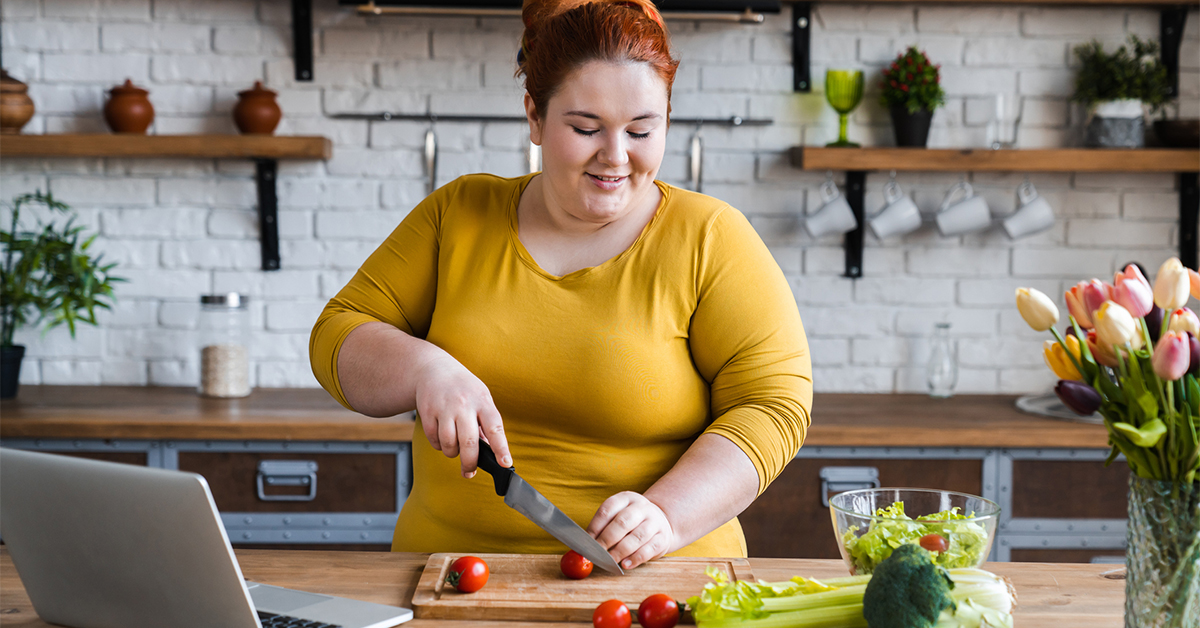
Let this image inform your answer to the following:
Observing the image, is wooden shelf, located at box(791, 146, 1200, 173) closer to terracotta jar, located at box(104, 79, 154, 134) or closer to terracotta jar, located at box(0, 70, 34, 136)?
terracotta jar, located at box(104, 79, 154, 134)

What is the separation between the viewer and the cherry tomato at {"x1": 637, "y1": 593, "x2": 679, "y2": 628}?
3.15 ft

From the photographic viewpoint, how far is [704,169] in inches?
108

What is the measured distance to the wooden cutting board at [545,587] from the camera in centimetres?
102

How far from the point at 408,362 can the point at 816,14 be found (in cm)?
195

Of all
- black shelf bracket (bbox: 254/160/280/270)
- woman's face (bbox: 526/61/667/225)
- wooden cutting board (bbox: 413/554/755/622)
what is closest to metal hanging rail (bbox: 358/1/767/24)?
black shelf bracket (bbox: 254/160/280/270)

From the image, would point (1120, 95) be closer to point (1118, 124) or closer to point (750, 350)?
point (1118, 124)

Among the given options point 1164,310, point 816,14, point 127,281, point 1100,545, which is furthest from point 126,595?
point 816,14

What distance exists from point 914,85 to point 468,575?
2.01 metres

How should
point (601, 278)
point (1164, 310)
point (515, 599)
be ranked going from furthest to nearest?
point (601, 278) → point (515, 599) → point (1164, 310)

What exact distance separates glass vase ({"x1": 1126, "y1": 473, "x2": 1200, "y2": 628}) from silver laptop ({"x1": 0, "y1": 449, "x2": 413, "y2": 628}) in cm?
71

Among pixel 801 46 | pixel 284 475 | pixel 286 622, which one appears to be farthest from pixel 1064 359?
pixel 801 46

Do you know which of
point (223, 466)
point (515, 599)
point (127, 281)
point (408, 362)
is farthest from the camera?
point (127, 281)

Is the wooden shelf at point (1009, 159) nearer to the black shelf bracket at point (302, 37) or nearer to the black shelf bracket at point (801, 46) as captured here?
the black shelf bracket at point (801, 46)

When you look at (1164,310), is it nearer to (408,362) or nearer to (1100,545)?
(408,362)
